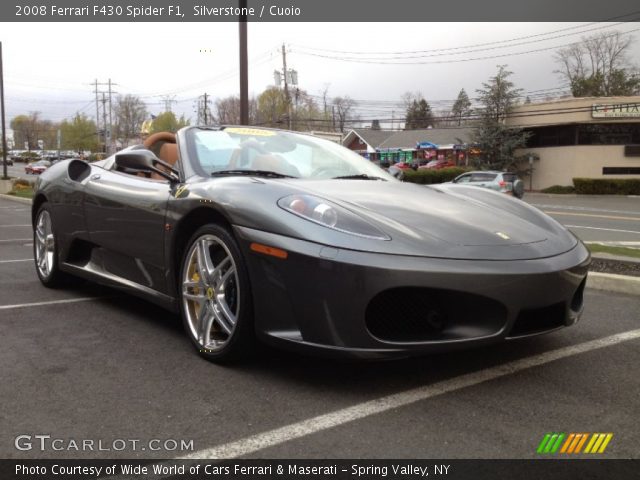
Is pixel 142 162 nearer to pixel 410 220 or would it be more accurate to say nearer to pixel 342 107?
pixel 410 220

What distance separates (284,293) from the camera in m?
2.64

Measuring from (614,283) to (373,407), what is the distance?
3400 mm

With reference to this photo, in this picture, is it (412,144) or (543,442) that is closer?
(543,442)

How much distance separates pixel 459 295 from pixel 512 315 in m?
0.25

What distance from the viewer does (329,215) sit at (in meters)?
2.70

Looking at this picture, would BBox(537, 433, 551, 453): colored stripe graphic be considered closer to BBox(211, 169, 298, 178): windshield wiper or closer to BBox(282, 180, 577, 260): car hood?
BBox(282, 180, 577, 260): car hood

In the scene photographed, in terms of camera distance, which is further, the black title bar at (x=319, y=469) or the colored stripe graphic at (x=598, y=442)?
the colored stripe graphic at (x=598, y=442)

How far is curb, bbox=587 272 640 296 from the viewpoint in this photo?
16.0 ft

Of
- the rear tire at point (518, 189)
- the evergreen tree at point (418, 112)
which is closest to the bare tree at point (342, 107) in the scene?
the evergreen tree at point (418, 112)

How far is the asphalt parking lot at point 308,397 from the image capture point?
86.1 inches

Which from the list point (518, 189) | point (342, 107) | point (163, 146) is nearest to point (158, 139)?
point (163, 146)

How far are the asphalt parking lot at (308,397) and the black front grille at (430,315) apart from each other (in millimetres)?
296

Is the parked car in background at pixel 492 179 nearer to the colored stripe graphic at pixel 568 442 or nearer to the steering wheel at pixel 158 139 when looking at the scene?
the steering wheel at pixel 158 139

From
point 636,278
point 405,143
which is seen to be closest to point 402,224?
point 636,278
